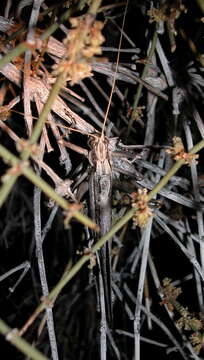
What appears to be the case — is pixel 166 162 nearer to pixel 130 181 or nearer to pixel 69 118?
pixel 130 181

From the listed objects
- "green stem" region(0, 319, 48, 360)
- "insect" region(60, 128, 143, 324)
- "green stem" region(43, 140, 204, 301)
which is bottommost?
"green stem" region(0, 319, 48, 360)

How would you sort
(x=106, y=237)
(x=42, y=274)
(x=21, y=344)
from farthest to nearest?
(x=42, y=274), (x=106, y=237), (x=21, y=344)

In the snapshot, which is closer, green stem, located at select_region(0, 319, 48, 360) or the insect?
green stem, located at select_region(0, 319, 48, 360)

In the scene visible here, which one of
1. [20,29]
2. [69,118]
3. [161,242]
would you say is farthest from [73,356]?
[20,29]

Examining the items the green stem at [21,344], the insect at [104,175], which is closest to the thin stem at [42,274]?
the insect at [104,175]

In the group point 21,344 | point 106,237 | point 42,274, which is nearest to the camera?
point 21,344

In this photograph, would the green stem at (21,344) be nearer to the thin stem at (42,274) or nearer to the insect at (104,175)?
the thin stem at (42,274)

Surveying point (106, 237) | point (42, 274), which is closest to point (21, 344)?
point (106, 237)

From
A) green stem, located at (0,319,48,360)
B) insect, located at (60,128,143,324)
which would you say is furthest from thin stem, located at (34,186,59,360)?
green stem, located at (0,319,48,360)

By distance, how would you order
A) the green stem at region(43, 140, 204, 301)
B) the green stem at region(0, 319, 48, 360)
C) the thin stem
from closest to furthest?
the green stem at region(0, 319, 48, 360)
the green stem at region(43, 140, 204, 301)
the thin stem

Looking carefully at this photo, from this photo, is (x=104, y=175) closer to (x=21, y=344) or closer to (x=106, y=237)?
(x=106, y=237)

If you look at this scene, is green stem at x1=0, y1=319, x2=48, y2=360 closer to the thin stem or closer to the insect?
the thin stem
